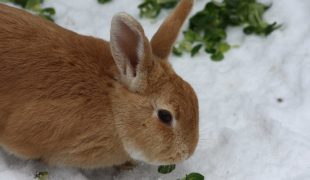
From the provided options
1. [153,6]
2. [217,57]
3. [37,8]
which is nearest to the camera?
[217,57]

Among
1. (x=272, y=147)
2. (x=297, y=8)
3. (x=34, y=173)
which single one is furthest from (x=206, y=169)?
(x=297, y=8)

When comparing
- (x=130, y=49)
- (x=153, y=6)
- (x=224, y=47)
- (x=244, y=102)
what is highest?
(x=130, y=49)

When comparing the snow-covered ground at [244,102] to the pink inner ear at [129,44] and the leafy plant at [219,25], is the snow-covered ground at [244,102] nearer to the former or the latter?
the leafy plant at [219,25]

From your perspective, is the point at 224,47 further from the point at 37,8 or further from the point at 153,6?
the point at 37,8

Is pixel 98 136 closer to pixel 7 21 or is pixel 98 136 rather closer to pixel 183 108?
pixel 183 108

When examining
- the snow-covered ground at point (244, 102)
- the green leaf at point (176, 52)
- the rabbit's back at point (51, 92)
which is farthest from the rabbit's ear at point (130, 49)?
the green leaf at point (176, 52)

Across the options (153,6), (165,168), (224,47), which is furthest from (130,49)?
(153,6)
